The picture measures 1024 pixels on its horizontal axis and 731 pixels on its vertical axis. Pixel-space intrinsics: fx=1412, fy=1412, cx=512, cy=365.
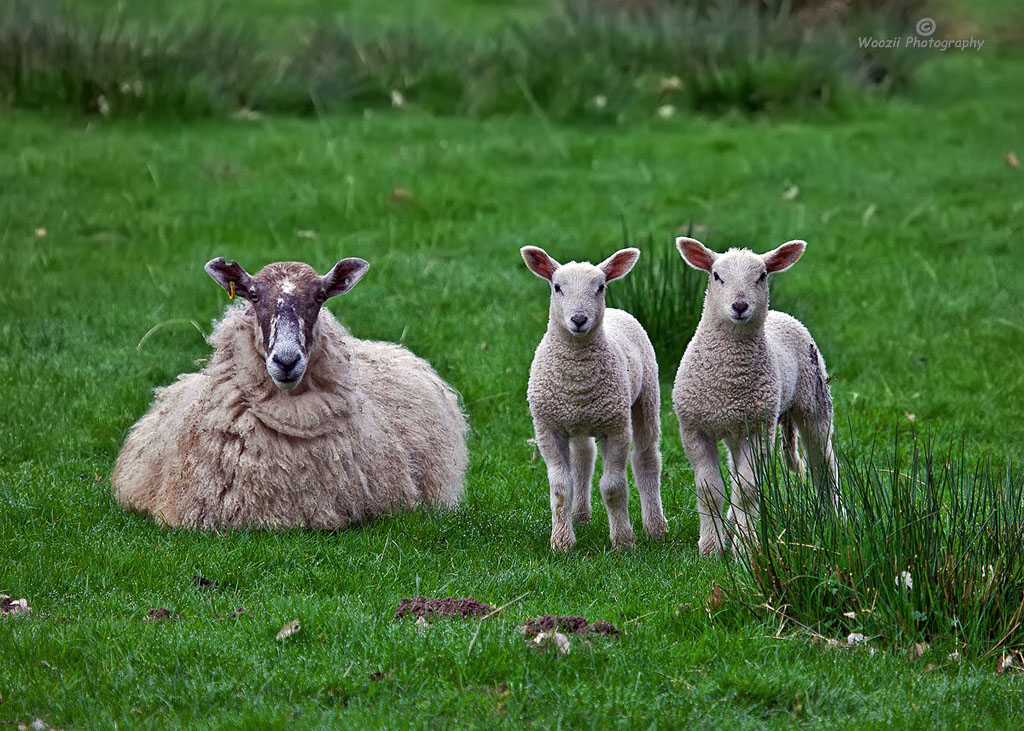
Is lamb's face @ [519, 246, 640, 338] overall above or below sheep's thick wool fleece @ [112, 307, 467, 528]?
above

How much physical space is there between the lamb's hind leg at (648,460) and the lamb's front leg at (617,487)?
20cm

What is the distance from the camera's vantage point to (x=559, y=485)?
6.18 meters

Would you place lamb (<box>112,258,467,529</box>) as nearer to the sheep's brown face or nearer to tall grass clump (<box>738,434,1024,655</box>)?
the sheep's brown face

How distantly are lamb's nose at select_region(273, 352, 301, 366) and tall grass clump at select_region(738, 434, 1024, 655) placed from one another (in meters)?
2.22

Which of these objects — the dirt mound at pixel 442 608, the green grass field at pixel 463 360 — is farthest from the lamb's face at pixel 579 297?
the dirt mound at pixel 442 608

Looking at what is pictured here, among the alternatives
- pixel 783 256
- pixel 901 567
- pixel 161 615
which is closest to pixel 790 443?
pixel 783 256

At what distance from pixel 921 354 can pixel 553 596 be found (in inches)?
196

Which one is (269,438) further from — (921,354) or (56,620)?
(921,354)

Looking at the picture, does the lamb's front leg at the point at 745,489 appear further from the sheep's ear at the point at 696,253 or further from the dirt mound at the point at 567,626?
the sheep's ear at the point at 696,253

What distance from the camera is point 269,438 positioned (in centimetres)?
661

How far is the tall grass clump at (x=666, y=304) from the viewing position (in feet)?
28.8

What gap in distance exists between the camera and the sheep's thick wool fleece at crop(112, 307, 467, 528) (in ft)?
21.4

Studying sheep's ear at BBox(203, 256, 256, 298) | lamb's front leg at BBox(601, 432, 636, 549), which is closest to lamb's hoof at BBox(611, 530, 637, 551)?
lamb's front leg at BBox(601, 432, 636, 549)

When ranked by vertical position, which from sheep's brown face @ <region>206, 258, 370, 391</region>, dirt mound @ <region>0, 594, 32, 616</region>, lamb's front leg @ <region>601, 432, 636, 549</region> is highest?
sheep's brown face @ <region>206, 258, 370, 391</region>
